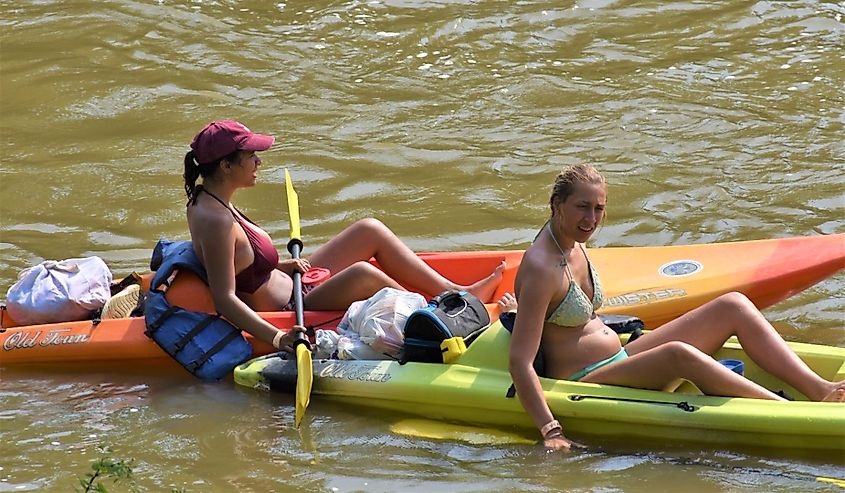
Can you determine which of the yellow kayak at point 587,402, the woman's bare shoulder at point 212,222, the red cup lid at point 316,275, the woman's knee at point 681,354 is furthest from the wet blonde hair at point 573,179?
the red cup lid at point 316,275

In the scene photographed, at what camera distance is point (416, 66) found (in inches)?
412

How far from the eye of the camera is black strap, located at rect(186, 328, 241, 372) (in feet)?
18.2

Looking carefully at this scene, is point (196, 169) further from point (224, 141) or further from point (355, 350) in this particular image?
point (355, 350)

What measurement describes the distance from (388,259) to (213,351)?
36.3 inches

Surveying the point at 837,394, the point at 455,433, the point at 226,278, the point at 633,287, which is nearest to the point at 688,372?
the point at 837,394

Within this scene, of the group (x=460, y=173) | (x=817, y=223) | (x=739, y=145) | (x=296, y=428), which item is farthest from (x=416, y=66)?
(x=296, y=428)

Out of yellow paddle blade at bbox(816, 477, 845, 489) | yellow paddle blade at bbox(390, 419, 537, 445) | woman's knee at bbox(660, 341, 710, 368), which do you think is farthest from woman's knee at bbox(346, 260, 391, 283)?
yellow paddle blade at bbox(816, 477, 845, 489)

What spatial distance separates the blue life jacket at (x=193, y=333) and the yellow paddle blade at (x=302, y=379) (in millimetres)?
452

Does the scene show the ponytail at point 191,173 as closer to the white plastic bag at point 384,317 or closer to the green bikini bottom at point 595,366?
the white plastic bag at point 384,317

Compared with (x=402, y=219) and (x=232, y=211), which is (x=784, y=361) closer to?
(x=232, y=211)

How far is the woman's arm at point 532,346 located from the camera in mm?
4402

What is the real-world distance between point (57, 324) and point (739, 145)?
484cm

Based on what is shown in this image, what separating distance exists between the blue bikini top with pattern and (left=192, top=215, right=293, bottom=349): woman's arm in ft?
4.34

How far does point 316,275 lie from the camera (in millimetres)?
5855
